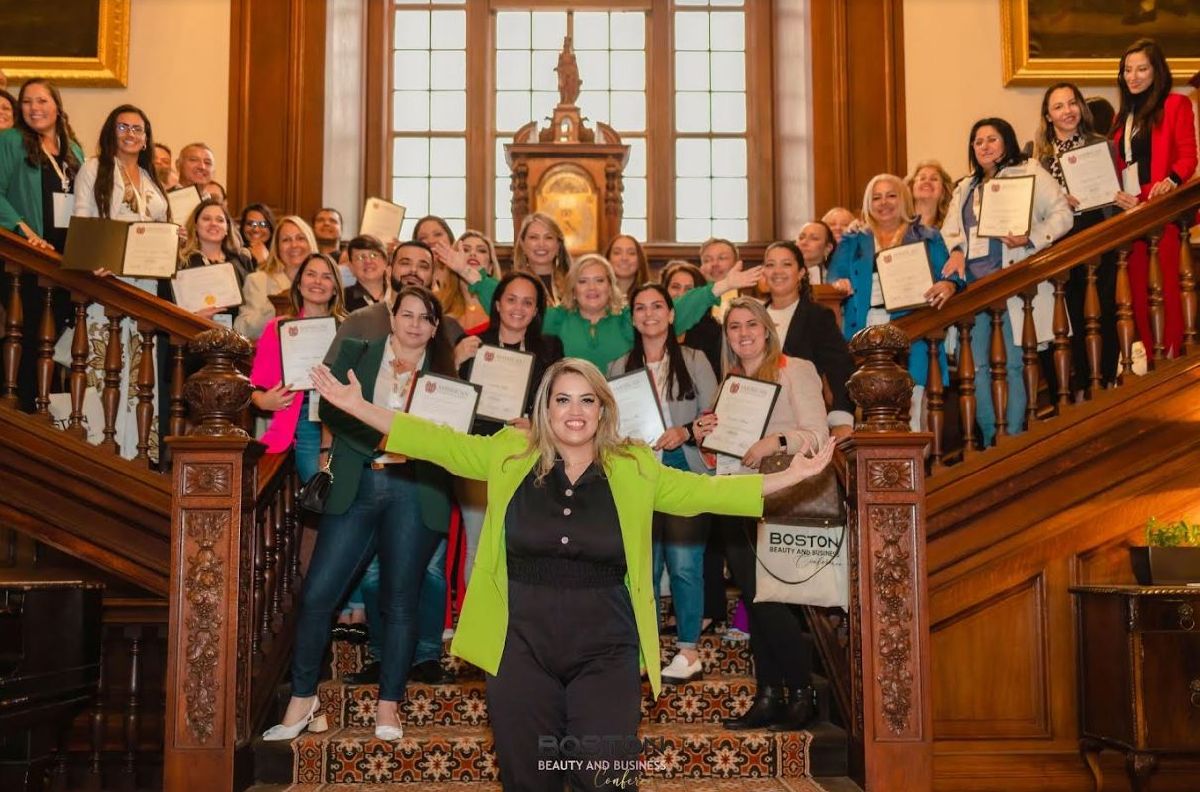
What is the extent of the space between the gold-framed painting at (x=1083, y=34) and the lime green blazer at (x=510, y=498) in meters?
6.88

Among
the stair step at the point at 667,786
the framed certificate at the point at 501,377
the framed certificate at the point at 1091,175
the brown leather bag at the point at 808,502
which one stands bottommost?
the stair step at the point at 667,786

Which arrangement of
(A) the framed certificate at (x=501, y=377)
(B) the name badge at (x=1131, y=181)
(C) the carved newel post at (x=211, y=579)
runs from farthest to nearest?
(B) the name badge at (x=1131, y=181), (A) the framed certificate at (x=501, y=377), (C) the carved newel post at (x=211, y=579)

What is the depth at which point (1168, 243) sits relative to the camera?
561 centimetres

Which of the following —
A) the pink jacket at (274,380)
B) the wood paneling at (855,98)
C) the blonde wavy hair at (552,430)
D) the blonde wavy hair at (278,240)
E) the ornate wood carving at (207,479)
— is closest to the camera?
the blonde wavy hair at (552,430)

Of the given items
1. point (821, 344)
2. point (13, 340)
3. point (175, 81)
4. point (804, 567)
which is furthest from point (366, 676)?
point (175, 81)

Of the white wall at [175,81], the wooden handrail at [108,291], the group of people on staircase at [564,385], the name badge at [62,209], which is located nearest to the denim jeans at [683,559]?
the group of people on staircase at [564,385]

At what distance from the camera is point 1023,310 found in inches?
215

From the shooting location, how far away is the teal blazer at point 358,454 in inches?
188

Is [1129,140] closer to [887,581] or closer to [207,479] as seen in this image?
[887,581]

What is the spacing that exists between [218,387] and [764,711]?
228 cm

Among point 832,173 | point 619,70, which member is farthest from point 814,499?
point 619,70

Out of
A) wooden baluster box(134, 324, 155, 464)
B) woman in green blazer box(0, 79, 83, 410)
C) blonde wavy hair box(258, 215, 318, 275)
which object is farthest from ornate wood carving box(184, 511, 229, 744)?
blonde wavy hair box(258, 215, 318, 275)

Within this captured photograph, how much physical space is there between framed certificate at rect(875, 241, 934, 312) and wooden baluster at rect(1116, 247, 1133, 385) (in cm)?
75

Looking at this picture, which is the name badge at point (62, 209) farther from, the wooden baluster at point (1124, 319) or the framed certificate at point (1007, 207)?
the wooden baluster at point (1124, 319)
